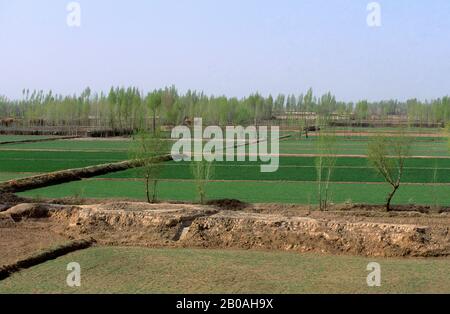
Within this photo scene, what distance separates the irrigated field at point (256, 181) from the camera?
987 inches

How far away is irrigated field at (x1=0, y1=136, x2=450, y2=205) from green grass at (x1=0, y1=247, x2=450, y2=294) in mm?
8729

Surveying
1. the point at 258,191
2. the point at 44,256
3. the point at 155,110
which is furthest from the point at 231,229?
the point at 155,110

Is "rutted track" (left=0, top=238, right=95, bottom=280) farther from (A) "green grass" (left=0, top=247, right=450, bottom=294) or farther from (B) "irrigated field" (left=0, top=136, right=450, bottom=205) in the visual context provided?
(B) "irrigated field" (left=0, top=136, right=450, bottom=205)

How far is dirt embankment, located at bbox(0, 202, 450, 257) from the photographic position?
15.4 metres

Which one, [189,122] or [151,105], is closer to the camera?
[151,105]

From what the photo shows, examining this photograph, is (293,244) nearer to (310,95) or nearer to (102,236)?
(102,236)

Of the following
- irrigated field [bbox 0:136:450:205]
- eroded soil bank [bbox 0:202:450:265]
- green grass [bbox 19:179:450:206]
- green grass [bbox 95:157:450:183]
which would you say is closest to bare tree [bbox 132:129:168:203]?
green grass [bbox 19:179:450:206]

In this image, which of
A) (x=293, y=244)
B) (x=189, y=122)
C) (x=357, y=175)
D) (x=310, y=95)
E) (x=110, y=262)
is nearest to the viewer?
(x=110, y=262)

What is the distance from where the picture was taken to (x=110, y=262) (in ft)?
45.2

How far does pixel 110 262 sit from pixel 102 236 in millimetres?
3017

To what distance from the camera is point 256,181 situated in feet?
100

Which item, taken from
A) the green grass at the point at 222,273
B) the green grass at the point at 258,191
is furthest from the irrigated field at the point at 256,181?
the green grass at the point at 222,273

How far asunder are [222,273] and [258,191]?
13832 mm
